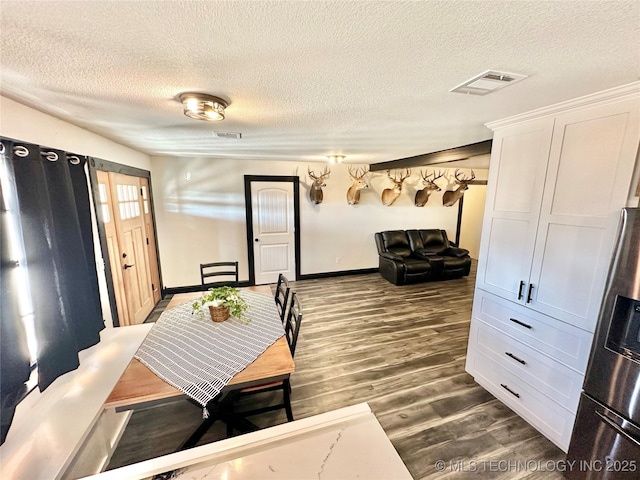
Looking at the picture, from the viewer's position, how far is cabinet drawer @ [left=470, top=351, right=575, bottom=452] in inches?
71.8

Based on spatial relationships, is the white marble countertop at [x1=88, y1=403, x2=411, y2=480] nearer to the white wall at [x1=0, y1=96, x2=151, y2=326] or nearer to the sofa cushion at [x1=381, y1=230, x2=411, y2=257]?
the white wall at [x1=0, y1=96, x2=151, y2=326]

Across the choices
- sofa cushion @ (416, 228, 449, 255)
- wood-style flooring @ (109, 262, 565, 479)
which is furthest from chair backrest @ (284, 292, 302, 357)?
sofa cushion @ (416, 228, 449, 255)

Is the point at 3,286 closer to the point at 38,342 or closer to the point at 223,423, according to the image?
the point at 38,342

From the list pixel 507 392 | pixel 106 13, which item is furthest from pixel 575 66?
pixel 507 392

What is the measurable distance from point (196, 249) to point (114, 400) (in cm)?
353

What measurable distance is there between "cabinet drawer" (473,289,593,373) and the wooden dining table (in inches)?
72.3

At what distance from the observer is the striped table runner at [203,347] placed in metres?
1.44

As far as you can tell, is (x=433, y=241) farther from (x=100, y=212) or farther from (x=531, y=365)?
(x=100, y=212)

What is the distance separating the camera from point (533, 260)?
1.95 m

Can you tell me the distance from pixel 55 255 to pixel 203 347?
1112 millimetres

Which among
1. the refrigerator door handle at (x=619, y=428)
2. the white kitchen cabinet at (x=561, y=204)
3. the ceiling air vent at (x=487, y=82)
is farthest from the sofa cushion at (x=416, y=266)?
the ceiling air vent at (x=487, y=82)

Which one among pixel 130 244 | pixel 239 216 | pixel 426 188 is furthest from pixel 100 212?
pixel 426 188

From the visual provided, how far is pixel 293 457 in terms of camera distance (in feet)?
2.61

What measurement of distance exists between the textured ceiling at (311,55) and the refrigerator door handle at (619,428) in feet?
5.93
